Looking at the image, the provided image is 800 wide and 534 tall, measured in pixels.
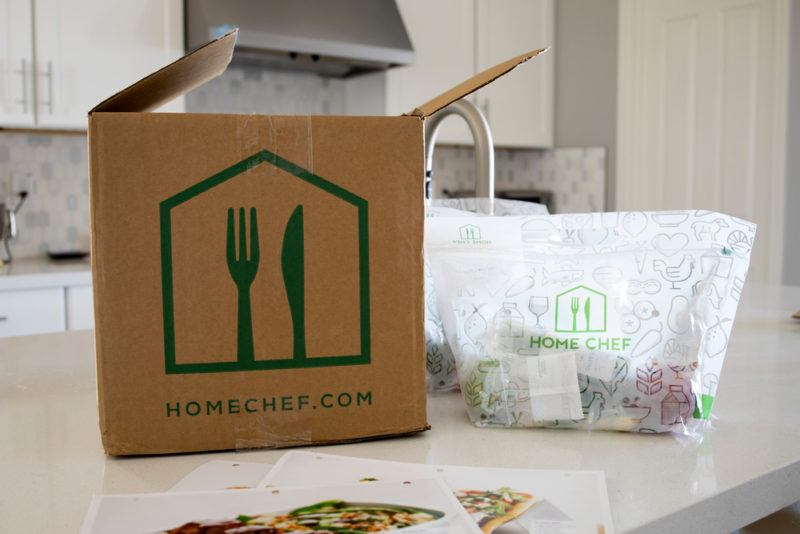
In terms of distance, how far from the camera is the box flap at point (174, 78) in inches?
25.6

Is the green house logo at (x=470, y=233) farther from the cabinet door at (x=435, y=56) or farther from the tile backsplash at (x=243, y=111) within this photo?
the cabinet door at (x=435, y=56)

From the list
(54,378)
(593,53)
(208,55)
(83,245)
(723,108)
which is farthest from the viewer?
(593,53)

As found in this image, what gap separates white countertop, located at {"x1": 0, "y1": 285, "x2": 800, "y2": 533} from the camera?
1.94 ft

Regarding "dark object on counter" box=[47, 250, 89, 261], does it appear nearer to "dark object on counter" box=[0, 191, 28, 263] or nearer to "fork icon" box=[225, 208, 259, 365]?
"dark object on counter" box=[0, 191, 28, 263]

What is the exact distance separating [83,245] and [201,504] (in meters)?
2.85

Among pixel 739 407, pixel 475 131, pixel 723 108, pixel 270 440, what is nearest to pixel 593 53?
pixel 723 108

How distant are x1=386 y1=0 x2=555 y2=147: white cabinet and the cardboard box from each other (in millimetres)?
2763

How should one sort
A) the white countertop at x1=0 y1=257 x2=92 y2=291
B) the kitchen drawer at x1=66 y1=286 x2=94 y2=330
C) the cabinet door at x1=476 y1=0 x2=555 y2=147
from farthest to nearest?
1. the cabinet door at x1=476 y1=0 x2=555 y2=147
2. the kitchen drawer at x1=66 y1=286 x2=94 y2=330
3. the white countertop at x1=0 y1=257 x2=92 y2=291

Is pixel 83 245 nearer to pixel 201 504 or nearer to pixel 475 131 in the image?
pixel 475 131

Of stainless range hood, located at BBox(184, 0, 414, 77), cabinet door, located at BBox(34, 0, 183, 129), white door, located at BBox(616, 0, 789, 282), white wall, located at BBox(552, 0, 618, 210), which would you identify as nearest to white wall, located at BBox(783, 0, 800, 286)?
white door, located at BBox(616, 0, 789, 282)

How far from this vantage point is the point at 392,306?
28.0 inches

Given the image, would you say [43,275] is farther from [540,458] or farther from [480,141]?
[540,458]

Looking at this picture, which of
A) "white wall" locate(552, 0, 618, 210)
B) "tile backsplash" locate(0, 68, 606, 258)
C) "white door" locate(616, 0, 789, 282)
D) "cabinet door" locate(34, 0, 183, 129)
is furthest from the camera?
"white wall" locate(552, 0, 618, 210)

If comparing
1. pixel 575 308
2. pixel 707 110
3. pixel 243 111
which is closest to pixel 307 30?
pixel 243 111
